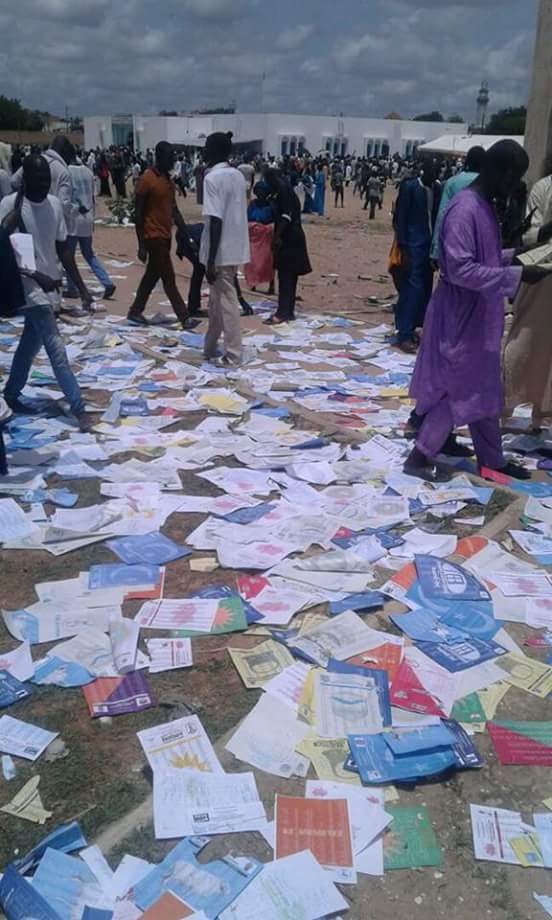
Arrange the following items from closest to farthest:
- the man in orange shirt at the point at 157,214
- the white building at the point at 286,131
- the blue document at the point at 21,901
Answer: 1. the blue document at the point at 21,901
2. the man in orange shirt at the point at 157,214
3. the white building at the point at 286,131

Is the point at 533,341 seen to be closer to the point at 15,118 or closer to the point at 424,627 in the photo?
the point at 424,627

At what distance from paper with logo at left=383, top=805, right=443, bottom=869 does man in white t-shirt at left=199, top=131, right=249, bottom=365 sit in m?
4.45

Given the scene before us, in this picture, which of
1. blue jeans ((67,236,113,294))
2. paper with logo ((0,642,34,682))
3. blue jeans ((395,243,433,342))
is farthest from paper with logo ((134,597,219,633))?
blue jeans ((67,236,113,294))

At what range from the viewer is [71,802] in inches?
80.0

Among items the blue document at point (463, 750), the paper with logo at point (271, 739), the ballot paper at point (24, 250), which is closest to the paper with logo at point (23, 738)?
the paper with logo at point (271, 739)

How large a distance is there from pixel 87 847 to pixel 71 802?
0.17m

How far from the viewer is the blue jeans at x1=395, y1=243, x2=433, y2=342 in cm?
656

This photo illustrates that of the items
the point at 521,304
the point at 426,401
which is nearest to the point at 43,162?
the point at 426,401

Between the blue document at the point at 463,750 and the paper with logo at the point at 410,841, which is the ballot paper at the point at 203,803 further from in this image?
the blue document at the point at 463,750

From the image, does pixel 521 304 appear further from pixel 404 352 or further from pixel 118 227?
pixel 118 227

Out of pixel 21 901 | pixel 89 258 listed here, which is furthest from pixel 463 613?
→ pixel 89 258

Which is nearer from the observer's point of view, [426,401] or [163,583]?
Answer: [163,583]

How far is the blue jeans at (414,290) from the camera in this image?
6.56 metres

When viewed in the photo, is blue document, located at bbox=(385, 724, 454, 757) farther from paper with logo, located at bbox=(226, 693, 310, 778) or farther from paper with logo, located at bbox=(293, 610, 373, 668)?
paper with logo, located at bbox=(293, 610, 373, 668)
